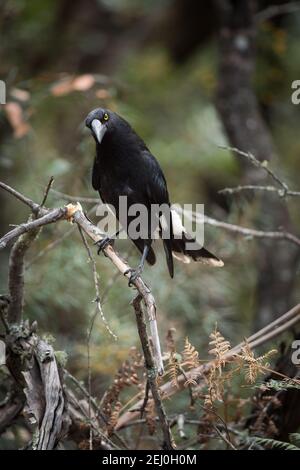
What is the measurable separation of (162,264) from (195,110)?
324 cm

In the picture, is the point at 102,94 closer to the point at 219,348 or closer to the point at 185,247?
the point at 185,247

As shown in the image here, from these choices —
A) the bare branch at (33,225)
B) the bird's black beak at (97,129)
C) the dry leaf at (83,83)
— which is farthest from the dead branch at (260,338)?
the dry leaf at (83,83)

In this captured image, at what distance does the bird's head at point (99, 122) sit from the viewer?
3.89m

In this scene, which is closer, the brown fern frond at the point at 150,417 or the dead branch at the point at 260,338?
the brown fern frond at the point at 150,417

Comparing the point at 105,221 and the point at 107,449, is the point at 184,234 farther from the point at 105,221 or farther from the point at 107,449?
the point at 107,449

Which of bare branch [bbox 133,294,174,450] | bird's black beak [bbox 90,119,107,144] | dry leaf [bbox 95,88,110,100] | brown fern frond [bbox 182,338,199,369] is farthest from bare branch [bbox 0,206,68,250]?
dry leaf [bbox 95,88,110,100]

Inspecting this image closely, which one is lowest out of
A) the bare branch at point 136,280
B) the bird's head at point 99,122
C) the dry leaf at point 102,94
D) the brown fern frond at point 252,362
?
the brown fern frond at point 252,362

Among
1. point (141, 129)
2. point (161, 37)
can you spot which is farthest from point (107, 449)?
point (161, 37)

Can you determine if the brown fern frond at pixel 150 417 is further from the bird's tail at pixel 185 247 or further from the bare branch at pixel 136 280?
the bird's tail at pixel 185 247

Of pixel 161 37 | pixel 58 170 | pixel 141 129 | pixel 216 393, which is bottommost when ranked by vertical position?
Answer: pixel 216 393

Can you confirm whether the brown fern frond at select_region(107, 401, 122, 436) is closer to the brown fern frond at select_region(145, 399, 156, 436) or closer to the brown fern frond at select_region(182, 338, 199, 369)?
the brown fern frond at select_region(145, 399, 156, 436)

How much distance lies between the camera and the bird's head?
12.8 ft

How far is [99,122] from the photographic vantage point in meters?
3.95
